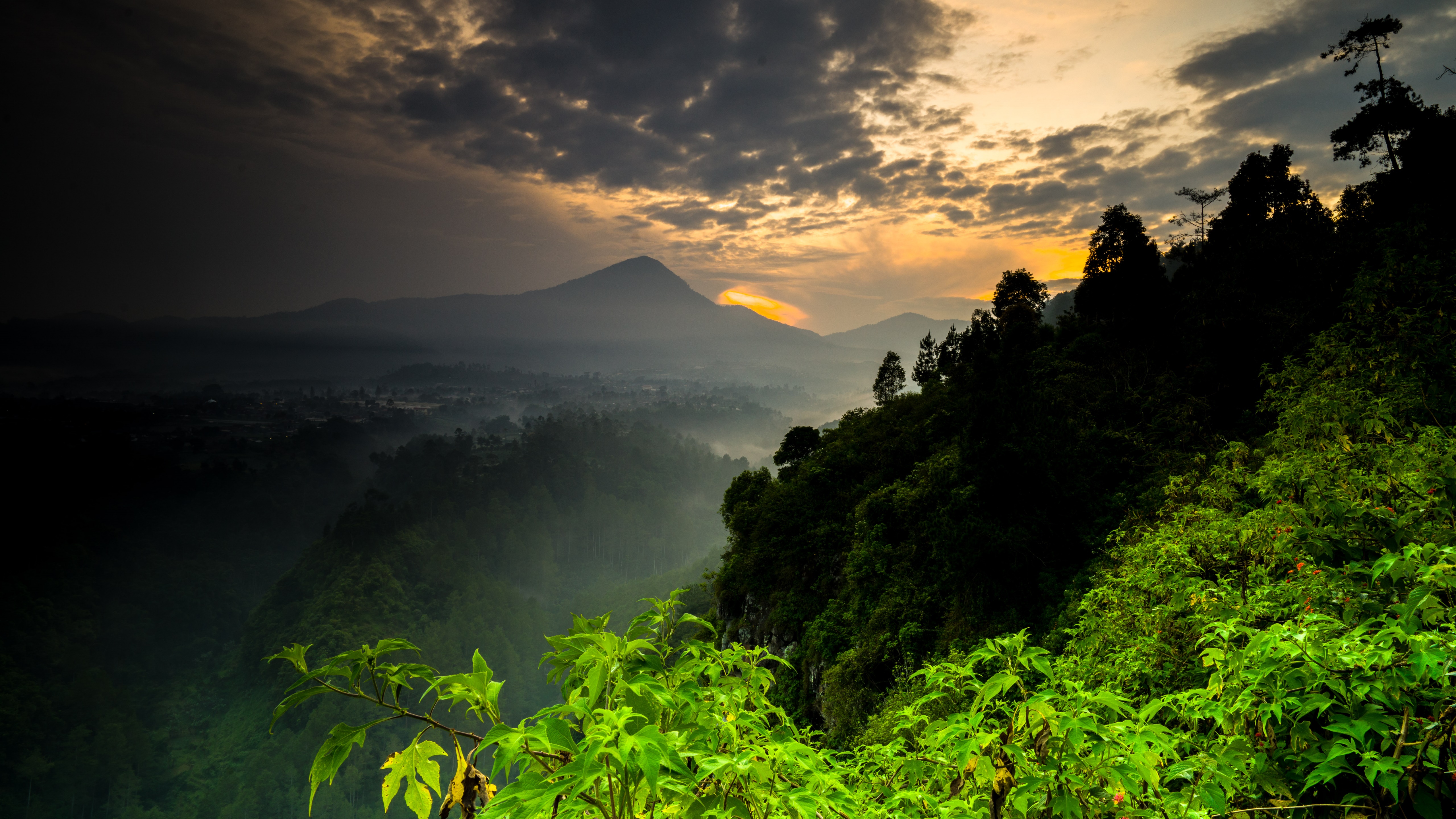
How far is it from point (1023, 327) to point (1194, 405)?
1428 cm

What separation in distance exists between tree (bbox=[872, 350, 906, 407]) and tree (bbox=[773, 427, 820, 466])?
10.3m

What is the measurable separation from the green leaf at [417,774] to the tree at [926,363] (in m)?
34.8

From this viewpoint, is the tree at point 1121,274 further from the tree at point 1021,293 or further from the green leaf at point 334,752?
the green leaf at point 334,752

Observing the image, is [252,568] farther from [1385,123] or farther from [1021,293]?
[1385,123]

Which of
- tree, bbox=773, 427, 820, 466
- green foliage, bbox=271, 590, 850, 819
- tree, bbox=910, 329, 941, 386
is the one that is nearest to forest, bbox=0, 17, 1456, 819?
green foliage, bbox=271, 590, 850, 819

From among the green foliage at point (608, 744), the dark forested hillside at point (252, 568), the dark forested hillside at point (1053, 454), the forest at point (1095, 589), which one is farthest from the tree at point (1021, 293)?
the dark forested hillside at point (252, 568)

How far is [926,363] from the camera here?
39.1 metres

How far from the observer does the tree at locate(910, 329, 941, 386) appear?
35.4 metres

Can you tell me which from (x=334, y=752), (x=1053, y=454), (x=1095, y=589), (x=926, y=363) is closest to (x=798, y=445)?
(x=926, y=363)

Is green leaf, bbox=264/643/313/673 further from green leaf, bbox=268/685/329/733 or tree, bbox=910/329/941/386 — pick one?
tree, bbox=910/329/941/386

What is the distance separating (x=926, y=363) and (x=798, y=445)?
15.0m

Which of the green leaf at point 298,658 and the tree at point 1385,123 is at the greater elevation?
the tree at point 1385,123

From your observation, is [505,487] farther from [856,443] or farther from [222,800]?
[856,443]

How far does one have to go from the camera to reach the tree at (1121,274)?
19781 mm
